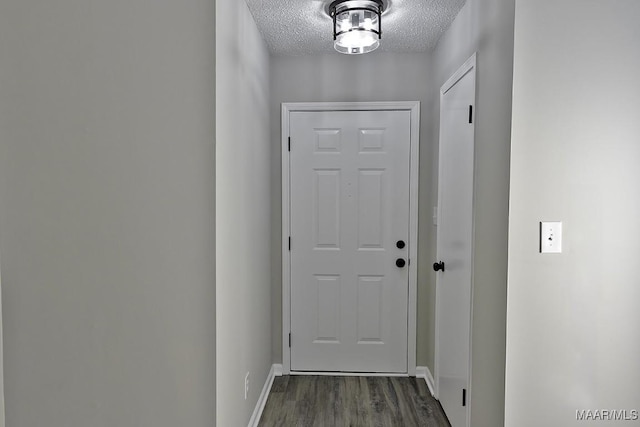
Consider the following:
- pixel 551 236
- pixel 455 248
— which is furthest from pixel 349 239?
pixel 551 236

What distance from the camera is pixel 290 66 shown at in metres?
3.16

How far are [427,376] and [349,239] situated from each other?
3.87ft

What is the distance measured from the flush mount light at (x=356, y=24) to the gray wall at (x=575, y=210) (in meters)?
0.92

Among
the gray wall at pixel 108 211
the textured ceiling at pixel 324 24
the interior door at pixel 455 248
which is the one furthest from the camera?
the textured ceiling at pixel 324 24

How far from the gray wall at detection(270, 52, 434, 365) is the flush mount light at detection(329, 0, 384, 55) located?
59 cm

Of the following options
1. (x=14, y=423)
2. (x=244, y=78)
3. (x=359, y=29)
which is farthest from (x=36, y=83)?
(x=359, y=29)

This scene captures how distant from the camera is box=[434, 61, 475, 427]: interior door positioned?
2.25 metres

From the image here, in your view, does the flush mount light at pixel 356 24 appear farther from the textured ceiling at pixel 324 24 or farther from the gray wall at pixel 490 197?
the gray wall at pixel 490 197

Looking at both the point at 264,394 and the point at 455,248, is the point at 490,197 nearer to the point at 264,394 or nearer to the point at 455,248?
the point at 455,248

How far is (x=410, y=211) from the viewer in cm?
317

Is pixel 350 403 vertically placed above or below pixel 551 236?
below

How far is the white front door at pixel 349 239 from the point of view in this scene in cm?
317

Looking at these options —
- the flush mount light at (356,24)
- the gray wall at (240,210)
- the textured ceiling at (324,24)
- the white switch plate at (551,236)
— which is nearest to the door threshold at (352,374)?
the gray wall at (240,210)

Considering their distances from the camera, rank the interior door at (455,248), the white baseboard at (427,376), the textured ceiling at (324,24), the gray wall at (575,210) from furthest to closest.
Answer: the white baseboard at (427,376)
the textured ceiling at (324,24)
the interior door at (455,248)
the gray wall at (575,210)
